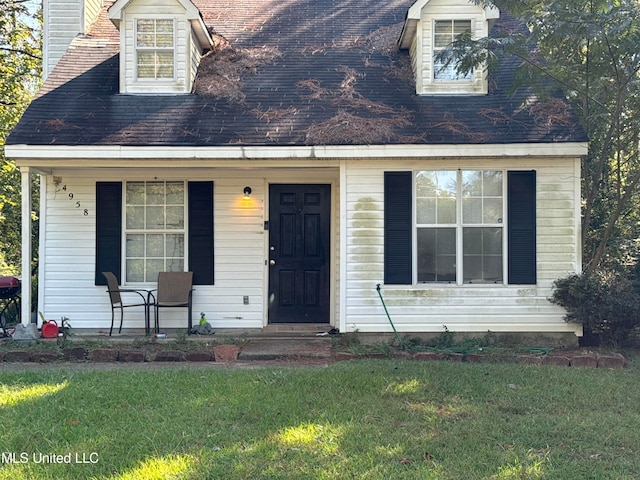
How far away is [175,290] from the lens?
7934mm

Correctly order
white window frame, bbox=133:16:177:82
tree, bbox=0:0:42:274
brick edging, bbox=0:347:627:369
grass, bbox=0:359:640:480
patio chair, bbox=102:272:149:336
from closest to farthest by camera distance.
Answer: grass, bbox=0:359:640:480 → brick edging, bbox=0:347:627:369 → patio chair, bbox=102:272:149:336 → white window frame, bbox=133:16:177:82 → tree, bbox=0:0:42:274

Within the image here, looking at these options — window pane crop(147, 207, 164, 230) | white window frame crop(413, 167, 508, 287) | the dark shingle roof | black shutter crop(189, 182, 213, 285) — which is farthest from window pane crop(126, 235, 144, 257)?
white window frame crop(413, 167, 508, 287)

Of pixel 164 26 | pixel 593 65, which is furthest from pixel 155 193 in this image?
pixel 593 65

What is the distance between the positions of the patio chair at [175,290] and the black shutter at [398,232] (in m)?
2.97

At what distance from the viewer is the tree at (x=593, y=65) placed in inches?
248

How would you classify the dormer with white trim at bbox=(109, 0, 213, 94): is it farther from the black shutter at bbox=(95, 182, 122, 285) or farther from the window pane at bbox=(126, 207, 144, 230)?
the window pane at bbox=(126, 207, 144, 230)

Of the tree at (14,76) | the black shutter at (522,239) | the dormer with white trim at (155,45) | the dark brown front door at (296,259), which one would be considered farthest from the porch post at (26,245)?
the black shutter at (522,239)

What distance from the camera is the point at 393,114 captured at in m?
7.61

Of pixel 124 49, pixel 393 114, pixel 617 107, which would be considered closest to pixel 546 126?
pixel 617 107

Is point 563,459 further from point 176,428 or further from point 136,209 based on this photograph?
point 136,209

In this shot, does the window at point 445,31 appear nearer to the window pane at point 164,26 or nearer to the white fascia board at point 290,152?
the white fascia board at point 290,152

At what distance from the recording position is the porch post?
7254 mm

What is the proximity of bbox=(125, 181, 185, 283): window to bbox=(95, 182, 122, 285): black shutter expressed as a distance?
126 mm

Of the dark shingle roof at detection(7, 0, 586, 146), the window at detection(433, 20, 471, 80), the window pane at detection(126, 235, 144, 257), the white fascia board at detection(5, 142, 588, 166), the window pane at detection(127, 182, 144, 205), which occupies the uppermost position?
the window at detection(433, 20, 471, 80)
